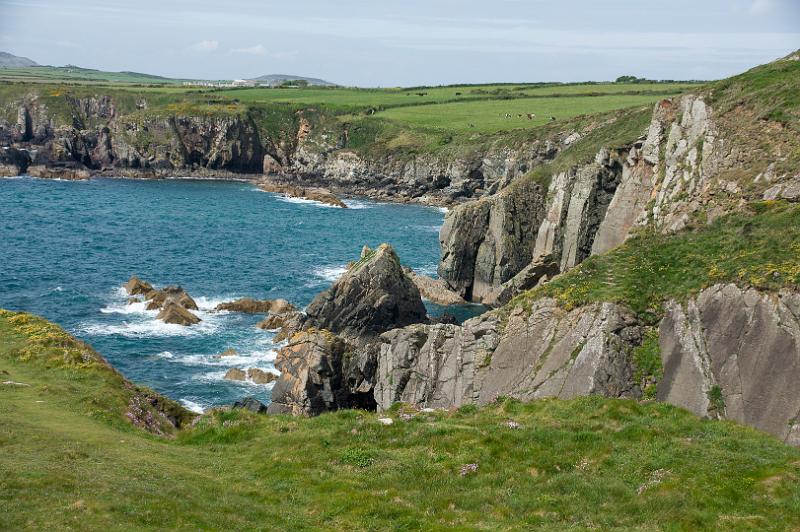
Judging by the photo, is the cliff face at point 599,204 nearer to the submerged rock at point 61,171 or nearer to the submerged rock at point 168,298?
the submerged rock at point 168,298

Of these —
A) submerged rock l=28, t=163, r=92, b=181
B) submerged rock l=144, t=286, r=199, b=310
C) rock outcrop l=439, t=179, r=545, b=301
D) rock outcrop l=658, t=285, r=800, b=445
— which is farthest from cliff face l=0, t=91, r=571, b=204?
rock outcrop l=658, t=285, r=800, b=445

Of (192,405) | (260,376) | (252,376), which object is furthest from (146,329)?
(192,405)

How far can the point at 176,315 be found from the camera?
73875 mm

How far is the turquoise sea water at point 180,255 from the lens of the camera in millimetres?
65562

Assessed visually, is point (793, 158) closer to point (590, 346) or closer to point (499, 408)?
point (590, 346)

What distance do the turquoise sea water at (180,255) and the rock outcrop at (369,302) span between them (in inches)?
245

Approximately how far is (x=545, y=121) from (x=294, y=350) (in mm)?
126462

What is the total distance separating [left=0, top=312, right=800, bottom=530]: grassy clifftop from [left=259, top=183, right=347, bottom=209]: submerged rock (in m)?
121

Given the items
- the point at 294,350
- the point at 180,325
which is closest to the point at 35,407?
the point at 294,350

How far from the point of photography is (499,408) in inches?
1356

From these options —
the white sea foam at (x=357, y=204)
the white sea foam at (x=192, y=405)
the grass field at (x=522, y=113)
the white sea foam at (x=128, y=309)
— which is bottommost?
the white sea foam at (x=192, y=405)

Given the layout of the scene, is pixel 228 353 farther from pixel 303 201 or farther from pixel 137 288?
pixel 303 201

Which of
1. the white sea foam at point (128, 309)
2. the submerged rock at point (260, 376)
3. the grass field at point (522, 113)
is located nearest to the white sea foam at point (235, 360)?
the submerged rock at point (260, 376)

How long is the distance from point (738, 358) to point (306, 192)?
13822cm
